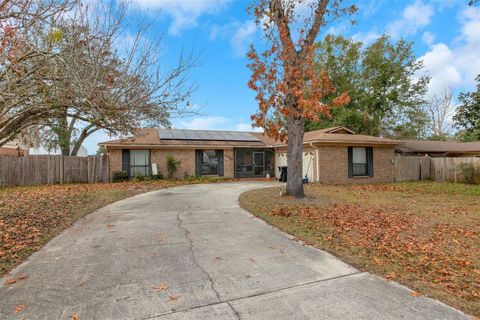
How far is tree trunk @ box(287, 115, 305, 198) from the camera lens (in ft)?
33.6

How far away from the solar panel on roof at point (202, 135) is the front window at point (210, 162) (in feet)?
3.91

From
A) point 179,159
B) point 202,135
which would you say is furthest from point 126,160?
point 202,135

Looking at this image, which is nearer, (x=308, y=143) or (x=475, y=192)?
(x=475, y=192)

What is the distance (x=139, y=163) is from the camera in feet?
57.5

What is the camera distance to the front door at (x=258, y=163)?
68.3 feet

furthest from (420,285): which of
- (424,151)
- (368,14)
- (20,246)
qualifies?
(424,151)

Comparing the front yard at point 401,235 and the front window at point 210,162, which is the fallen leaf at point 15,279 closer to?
the front yard at point 401,235

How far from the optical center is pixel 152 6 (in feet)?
20.7

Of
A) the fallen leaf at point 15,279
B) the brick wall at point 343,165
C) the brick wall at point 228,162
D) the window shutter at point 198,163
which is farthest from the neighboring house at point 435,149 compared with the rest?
the fallen leaf at point 15,279

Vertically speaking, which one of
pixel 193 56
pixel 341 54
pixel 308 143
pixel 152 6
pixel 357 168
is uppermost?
pixel 341 54

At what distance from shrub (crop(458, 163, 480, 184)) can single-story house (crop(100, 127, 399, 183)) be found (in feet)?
11.7

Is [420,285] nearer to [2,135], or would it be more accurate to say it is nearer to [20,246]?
[20,246]

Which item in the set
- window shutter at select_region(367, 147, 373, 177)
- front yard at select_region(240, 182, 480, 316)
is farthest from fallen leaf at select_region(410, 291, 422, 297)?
window shutter at select_region(367, 147, 373, 177)

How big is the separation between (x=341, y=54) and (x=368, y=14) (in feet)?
53.3
